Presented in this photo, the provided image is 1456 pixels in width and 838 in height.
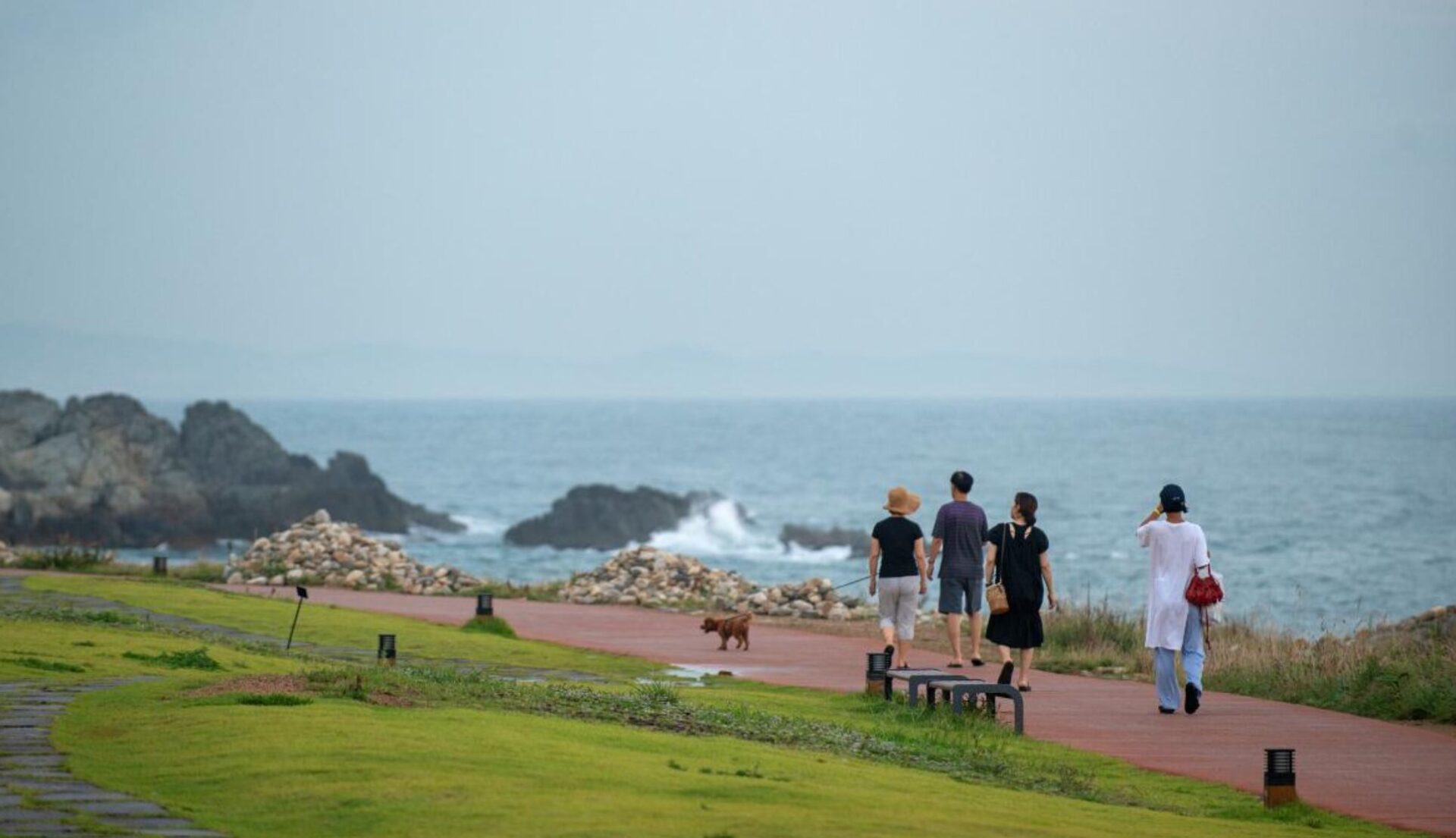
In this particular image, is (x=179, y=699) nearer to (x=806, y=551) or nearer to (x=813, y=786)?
(x=813, y=786)

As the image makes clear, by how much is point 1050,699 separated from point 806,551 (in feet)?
204

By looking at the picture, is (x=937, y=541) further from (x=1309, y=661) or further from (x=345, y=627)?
(x=345, y=627)

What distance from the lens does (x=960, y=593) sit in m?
20.0

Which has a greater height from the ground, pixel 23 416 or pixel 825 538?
pixel 23 416

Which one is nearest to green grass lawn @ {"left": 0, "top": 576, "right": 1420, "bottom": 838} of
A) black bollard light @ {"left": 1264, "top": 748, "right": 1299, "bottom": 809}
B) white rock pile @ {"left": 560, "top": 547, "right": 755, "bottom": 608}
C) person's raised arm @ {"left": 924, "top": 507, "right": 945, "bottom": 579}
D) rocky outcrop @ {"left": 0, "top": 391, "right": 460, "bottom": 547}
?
black bollard light @ {"left": 1264, "top": 748, "right": 1299, "bottom": 809}

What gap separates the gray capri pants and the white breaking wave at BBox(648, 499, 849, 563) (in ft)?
180

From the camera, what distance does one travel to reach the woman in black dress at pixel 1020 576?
1809 centimetres

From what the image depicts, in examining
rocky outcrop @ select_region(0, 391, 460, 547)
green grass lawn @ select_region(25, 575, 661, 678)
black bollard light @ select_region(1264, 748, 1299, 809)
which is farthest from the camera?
rocky outcrop @ select_region(0, 391, 460, 547)

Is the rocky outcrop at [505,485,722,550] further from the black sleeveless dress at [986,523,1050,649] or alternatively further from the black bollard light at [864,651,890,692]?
the black bollard light at [864,651,890,692]

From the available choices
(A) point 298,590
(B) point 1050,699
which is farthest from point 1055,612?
(A) point 298,590

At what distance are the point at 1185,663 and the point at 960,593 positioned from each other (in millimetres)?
3227

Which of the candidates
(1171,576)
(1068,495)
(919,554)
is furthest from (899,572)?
(1068,495)

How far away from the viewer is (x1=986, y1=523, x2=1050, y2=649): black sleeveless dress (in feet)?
59.4

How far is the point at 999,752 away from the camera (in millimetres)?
14070
